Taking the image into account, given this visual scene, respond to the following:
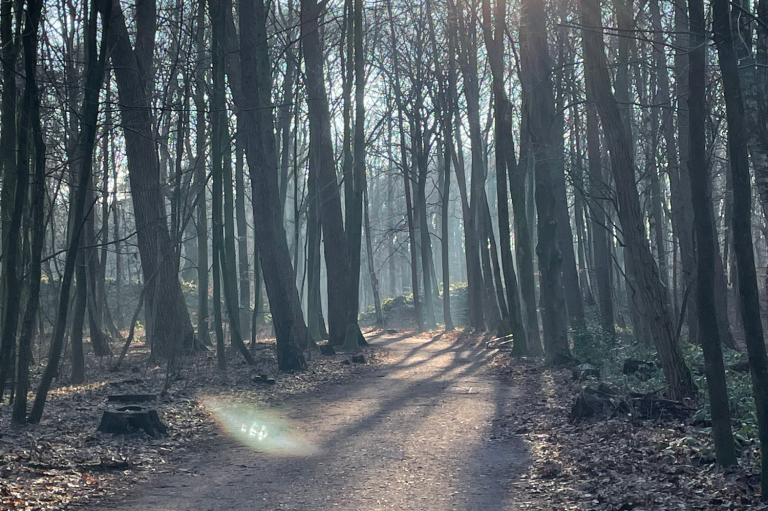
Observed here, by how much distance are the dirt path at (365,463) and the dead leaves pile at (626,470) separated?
1.05ft

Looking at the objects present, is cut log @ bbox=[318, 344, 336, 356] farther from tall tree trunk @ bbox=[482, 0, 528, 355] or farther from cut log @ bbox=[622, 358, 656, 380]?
cut log @ bbox=[622, 358, 656, 380]

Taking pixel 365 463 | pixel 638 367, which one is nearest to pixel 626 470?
pixel 365 463

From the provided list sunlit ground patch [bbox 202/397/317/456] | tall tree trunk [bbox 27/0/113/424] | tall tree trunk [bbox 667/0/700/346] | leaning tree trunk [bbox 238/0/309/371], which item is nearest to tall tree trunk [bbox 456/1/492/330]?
tall tree trunk [bbox 667/0/700/346]

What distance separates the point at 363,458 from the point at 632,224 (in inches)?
193

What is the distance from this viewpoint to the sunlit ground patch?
8.17 metres

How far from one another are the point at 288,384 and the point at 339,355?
528 centimetres

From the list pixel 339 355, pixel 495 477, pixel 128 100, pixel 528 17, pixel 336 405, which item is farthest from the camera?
pixel 339 355

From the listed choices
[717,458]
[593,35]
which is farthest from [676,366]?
[593,35]

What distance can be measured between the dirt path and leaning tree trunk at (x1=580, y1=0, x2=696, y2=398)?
7.80 feet

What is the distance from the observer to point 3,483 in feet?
19.1

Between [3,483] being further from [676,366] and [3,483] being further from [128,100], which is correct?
[128,100]

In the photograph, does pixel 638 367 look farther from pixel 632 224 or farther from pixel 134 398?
pixel 134 398

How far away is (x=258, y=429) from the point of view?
9.45 metres

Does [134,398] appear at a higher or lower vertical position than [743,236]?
lower
